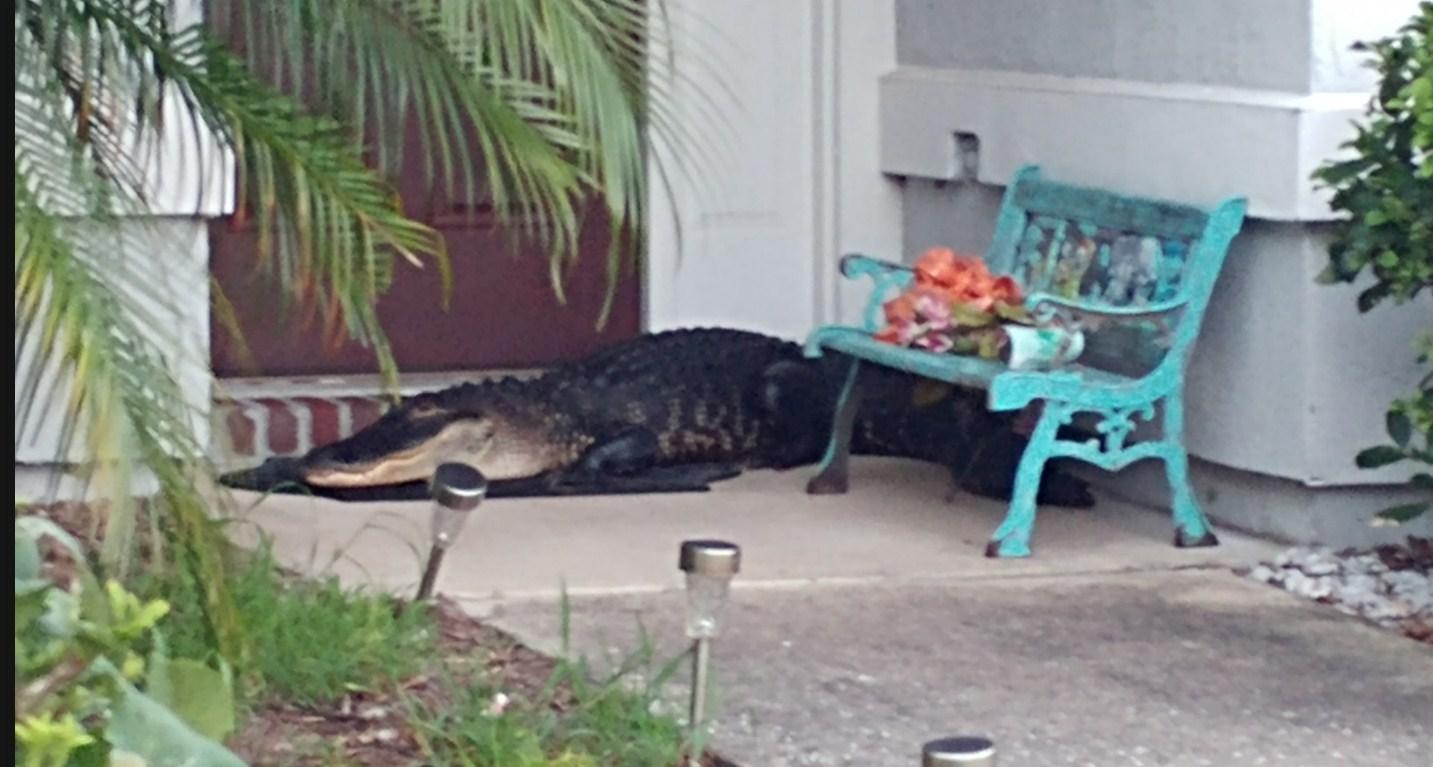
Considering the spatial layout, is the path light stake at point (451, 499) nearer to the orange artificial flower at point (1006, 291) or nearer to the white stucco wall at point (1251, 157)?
the orange artificial flower at point (1006, 291)

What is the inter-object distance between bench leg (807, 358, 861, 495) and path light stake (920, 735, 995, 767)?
3.36 metres

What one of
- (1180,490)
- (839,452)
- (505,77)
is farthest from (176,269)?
(1180,490)

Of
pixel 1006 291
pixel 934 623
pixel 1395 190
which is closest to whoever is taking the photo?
pixel 1395 190

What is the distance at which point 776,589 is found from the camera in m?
5.39

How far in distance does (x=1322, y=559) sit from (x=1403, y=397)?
426mm

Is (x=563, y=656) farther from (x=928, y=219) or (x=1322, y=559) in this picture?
(x=928, y=219)

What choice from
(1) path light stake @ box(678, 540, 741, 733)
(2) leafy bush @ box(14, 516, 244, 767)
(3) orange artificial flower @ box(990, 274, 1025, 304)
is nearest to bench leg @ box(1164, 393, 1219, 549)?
(3) orange artificial flower @ box(990, 274, 1025, 304)

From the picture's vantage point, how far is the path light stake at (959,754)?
3014 mm

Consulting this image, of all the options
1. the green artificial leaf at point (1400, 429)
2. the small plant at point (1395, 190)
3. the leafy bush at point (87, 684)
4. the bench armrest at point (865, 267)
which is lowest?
the green artificial leaf at point (1400, 429)

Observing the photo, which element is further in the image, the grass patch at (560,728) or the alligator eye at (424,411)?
the alligator eye at (424,411)

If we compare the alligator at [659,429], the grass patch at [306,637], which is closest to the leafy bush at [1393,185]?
the alligator at [659,429]

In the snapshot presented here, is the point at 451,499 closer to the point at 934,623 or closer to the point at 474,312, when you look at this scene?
the point at 934,623

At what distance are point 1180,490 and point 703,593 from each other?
2266mm

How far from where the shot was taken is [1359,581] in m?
5.47
